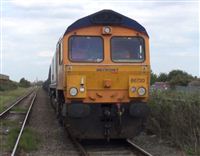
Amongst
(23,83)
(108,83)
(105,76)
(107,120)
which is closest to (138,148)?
(107,120)

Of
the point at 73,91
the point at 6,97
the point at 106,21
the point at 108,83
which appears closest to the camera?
the point at 73,91

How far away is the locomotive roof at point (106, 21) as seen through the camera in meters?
12.5

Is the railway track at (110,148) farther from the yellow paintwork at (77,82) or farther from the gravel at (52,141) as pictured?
the yellow paintwork at (77,82)

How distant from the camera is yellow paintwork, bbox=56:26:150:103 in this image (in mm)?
12195

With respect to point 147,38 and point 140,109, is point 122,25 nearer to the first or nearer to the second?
point 147,38

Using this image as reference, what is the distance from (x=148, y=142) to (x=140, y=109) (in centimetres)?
142

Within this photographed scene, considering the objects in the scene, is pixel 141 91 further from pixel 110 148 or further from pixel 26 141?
pixel 26 141

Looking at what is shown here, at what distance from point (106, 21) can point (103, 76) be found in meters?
1.45

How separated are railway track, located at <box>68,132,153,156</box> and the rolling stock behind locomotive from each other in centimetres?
33

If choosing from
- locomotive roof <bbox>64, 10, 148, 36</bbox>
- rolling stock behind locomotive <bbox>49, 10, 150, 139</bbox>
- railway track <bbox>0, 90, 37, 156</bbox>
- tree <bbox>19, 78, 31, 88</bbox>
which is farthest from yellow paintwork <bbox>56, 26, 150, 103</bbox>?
tree <bbox>19, 78, 31, 88</bbox>

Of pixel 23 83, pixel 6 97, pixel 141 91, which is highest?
pixel 23 83

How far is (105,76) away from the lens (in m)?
12.4

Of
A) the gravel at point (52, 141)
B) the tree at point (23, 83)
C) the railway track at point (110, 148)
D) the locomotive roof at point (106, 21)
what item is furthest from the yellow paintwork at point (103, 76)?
the tree at point (23, 83)

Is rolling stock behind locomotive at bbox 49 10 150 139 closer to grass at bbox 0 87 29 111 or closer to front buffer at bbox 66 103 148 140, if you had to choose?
front buffer at bbox 66 103 148 140
